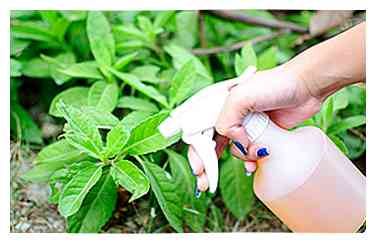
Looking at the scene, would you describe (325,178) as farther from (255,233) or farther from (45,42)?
(45,42)

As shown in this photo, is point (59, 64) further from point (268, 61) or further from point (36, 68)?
point (268, 61)

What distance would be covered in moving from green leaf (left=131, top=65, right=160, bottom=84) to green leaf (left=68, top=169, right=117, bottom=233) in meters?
0.26

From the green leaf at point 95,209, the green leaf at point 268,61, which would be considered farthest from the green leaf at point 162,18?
the green leaf at point 95,209

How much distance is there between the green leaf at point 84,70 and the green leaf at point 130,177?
27 cm

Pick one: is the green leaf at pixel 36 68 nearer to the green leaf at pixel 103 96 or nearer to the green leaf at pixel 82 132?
the green leaf at pixel 103 96

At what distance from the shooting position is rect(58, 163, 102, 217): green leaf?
44.4 inches

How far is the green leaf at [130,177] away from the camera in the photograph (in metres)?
1.13

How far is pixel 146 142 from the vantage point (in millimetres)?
1182

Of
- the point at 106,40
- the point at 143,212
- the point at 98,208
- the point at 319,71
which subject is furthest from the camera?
the point at 106,40

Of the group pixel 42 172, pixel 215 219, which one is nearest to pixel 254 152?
pixel 215 219

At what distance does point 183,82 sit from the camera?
133 cm

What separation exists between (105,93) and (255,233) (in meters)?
0.37

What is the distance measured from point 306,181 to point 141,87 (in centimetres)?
38
